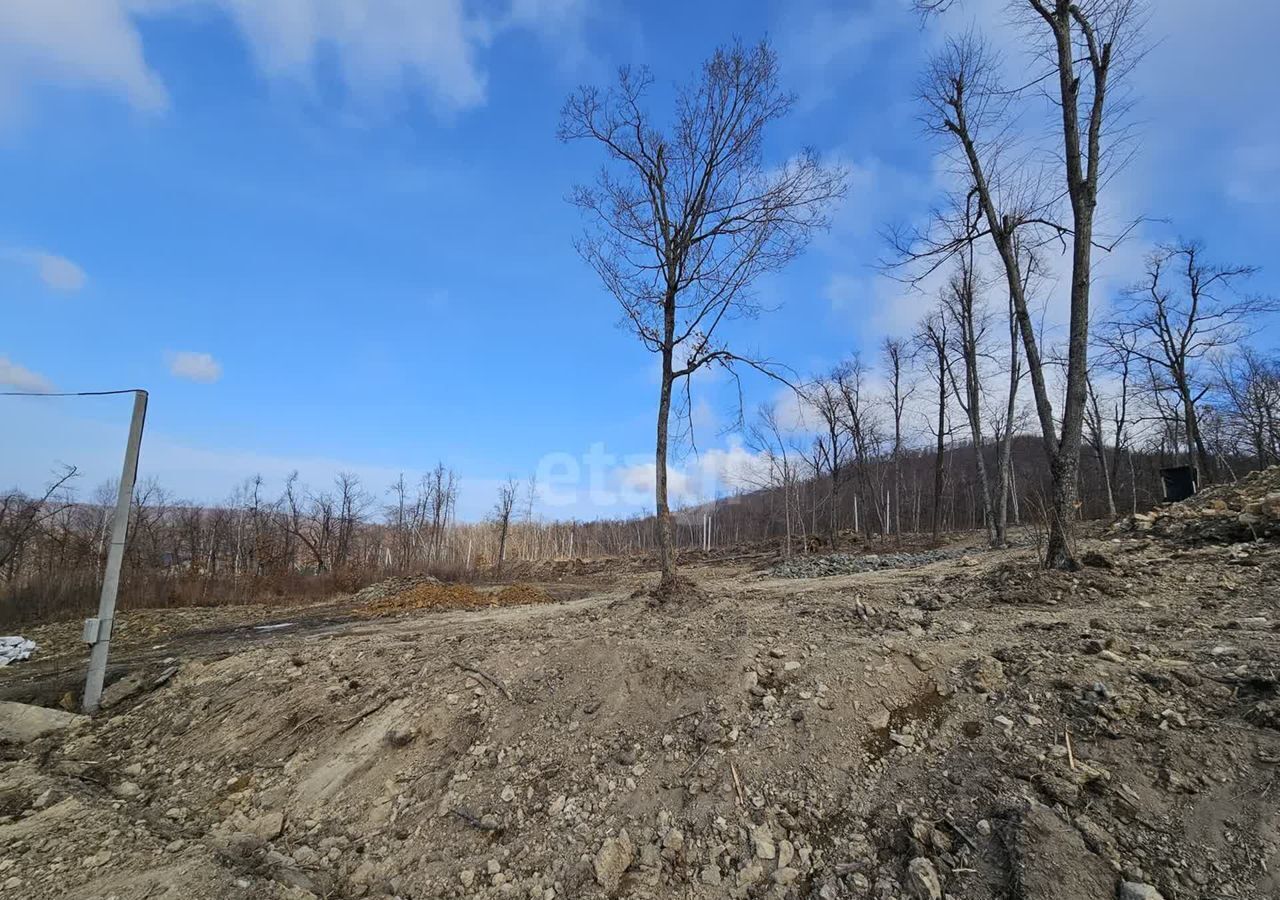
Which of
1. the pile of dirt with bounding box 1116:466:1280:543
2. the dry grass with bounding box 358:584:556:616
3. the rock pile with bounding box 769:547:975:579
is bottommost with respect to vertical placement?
the dry grass with bounding box 358:584:556:616

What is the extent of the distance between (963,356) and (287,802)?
20.8 meters

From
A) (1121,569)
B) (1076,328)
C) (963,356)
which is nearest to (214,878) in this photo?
(1121,569)

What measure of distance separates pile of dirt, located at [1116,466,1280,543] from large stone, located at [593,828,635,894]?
357 inches

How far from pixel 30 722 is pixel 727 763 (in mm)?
6591

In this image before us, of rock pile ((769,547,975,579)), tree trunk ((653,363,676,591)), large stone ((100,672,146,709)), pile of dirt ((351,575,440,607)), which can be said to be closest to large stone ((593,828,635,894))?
tree trunk ((653,363,676,591))

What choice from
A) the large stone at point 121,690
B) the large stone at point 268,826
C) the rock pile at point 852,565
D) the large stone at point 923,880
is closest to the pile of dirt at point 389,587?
the rock pile at point 852,565

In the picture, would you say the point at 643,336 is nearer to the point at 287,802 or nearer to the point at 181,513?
the point at 287,802

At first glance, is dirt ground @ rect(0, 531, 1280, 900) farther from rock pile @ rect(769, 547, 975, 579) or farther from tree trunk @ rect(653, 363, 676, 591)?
rock pile @ rect(769, 547, 975, 579)

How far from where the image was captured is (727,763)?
346 cm

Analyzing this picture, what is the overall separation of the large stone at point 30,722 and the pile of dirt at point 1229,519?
13.7 m

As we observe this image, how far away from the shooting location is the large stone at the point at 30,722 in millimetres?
5023

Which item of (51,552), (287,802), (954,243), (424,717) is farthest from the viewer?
(51,552)

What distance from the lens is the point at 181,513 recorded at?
29406 mm

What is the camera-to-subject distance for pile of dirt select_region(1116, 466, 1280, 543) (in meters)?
7.37
